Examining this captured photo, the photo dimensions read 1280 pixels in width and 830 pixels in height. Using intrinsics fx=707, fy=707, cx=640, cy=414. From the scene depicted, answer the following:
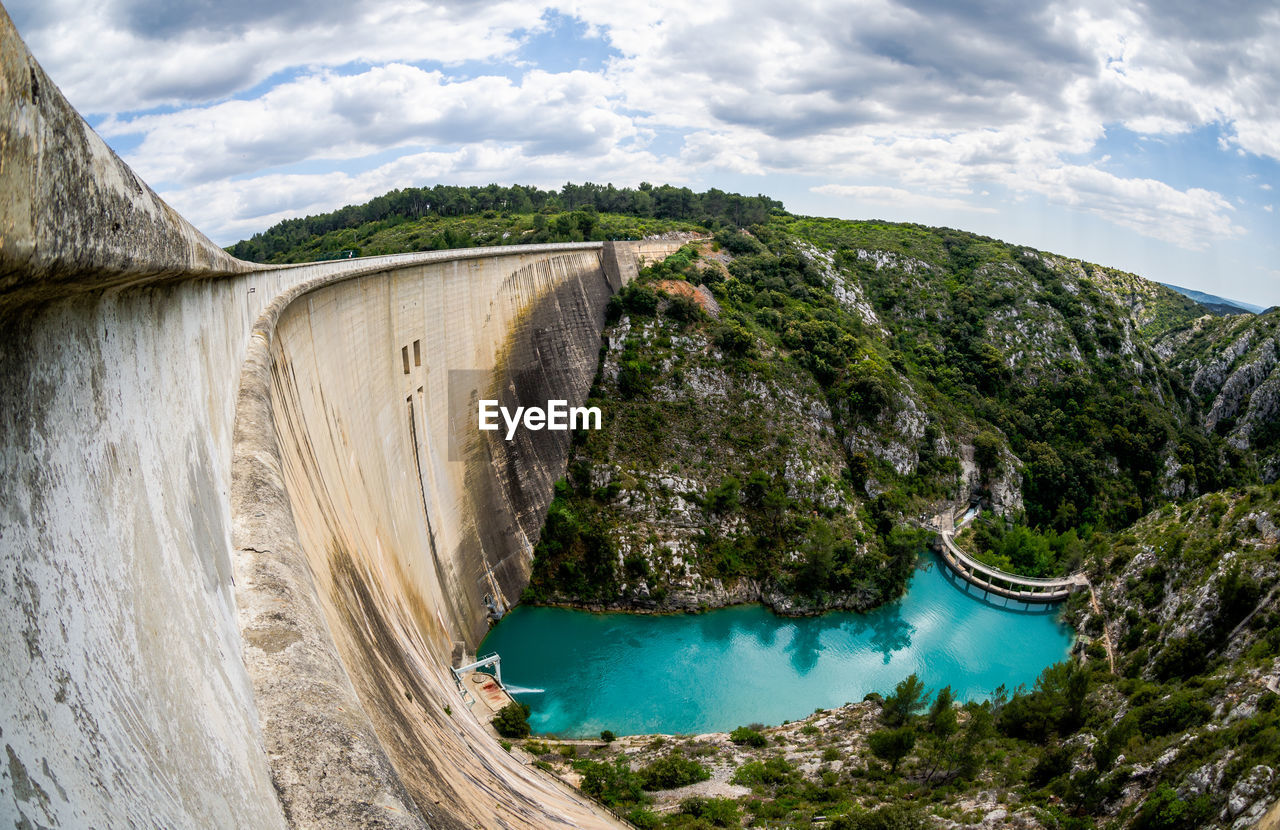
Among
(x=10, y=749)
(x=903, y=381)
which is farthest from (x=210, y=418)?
(x=903, y=381)

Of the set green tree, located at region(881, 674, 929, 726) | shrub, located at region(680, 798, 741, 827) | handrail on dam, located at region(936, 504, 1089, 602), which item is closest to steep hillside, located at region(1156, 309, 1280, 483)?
handrail on dam, located at region(936, 504, 1089, 602)

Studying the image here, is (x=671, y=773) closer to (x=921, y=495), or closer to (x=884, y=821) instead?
(x=884, y=821)

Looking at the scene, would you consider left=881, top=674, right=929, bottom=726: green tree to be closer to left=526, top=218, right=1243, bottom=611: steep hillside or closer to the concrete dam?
left=526, top=218, right=1243, bottom=611: steep hillside

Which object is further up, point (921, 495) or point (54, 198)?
point (54, 198)

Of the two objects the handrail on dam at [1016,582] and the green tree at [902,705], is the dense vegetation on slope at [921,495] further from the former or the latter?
the handrail on dam at [1016,582]

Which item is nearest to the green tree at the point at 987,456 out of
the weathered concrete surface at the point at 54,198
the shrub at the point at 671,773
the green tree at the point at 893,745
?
the green tree at the point at 893,745

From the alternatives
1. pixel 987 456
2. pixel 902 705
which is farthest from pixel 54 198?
pixel 987 456

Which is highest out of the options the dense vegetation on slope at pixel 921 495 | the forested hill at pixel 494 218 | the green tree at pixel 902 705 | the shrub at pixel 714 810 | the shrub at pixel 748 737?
the forested hill at pixel 494 218
